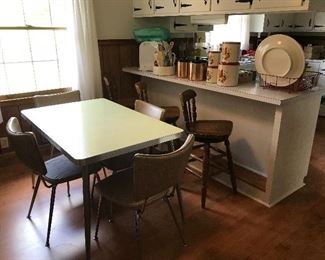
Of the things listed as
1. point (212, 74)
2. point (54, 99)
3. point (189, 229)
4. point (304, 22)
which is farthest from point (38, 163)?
point (304, 22)

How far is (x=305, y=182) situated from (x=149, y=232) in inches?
58.7

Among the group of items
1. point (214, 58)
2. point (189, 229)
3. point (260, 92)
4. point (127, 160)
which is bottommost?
point (189, 229)

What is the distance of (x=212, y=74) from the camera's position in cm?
232

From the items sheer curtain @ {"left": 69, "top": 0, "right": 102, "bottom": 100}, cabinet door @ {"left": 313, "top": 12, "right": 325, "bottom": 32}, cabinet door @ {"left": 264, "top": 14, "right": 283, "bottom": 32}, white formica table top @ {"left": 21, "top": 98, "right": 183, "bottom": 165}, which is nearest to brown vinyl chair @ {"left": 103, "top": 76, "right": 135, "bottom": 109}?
sheer curtain @ {"left": 69, "top": 0, "right": 102, "bottom": 100}

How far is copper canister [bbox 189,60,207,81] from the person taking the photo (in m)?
2.46

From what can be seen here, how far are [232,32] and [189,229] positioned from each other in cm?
196

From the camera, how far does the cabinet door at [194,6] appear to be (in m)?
2.35

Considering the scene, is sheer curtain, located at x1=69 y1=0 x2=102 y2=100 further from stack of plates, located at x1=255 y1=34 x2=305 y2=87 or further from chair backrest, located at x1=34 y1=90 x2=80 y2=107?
stack of plates, located at x1=255 y1=34 x2=305 y2=87

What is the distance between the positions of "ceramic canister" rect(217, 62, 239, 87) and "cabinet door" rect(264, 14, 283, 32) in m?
0.93

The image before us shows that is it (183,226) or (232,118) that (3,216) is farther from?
(232,118)

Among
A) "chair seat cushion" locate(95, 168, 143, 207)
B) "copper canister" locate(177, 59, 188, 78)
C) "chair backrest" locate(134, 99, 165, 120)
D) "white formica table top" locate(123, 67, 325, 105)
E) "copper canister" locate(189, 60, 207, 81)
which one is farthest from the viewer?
"copper canister" locate(177, 59, 188, 78)

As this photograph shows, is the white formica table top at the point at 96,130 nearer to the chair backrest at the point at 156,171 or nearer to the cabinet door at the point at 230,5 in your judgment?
the chair backrest at the point at 156,171

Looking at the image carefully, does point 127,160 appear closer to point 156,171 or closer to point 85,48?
point 156,171

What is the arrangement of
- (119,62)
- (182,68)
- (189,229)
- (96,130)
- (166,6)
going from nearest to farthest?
(96,130) < (189,229) < (182,68) < (166,6) < (119,62)
